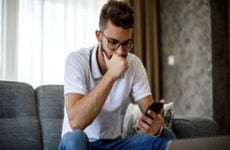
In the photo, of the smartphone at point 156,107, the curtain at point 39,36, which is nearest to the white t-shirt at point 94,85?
the smartphone at point 156,107

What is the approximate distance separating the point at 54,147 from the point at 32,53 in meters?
1.14

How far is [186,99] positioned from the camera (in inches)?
148

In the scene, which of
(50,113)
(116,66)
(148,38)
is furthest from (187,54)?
(116,66)

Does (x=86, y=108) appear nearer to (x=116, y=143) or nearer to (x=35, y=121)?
(x=116, y=143)

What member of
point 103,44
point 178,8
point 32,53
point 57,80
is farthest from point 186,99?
point 103,44

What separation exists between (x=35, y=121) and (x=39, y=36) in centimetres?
109

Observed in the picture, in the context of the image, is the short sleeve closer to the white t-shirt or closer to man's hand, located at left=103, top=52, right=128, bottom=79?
the white t-shirt

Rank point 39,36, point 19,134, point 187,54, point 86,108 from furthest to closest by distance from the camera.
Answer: point 187,54, point 39,36, point 19,134, point 86,108

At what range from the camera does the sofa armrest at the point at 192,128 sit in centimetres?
228

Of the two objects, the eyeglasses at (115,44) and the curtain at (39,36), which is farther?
the curtain at (39,36)

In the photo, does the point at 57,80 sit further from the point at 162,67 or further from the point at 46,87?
the point at 162,67

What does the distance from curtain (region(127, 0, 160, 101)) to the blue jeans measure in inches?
87.9

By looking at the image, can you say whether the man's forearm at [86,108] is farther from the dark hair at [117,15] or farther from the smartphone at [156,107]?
the dark hair at [117,15]

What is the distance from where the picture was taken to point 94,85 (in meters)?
1.73
